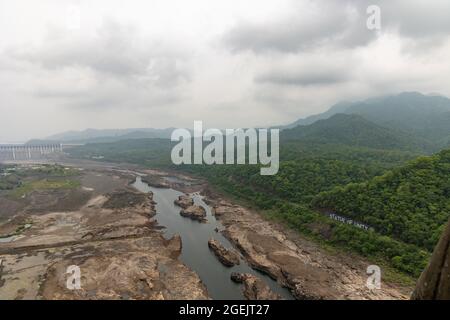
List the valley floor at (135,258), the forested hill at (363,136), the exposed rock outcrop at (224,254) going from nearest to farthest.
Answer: the valley floor at (135,258) → the exposed rock outcrop at (224,254) → the forested hill at (363,136)

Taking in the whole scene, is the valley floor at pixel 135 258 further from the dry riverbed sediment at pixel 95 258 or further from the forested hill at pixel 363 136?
the forested hill at pixel 363 136

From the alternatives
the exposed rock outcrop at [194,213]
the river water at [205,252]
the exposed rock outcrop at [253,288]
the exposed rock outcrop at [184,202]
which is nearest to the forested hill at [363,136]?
the exposed rock outcrop at [184,202]

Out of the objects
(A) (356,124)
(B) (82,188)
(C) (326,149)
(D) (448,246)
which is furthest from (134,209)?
(A) (356,124)

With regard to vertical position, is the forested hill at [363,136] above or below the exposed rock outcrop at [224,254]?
above

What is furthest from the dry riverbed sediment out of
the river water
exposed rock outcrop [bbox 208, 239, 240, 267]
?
exposed rock outcrop [bbox 208, 239, 240, 267]

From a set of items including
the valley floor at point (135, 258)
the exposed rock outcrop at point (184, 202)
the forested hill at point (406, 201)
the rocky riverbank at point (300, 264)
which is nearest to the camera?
the valley floor at point (135, 258)

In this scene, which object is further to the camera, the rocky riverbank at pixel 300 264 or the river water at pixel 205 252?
the river water at pixel 205 252
